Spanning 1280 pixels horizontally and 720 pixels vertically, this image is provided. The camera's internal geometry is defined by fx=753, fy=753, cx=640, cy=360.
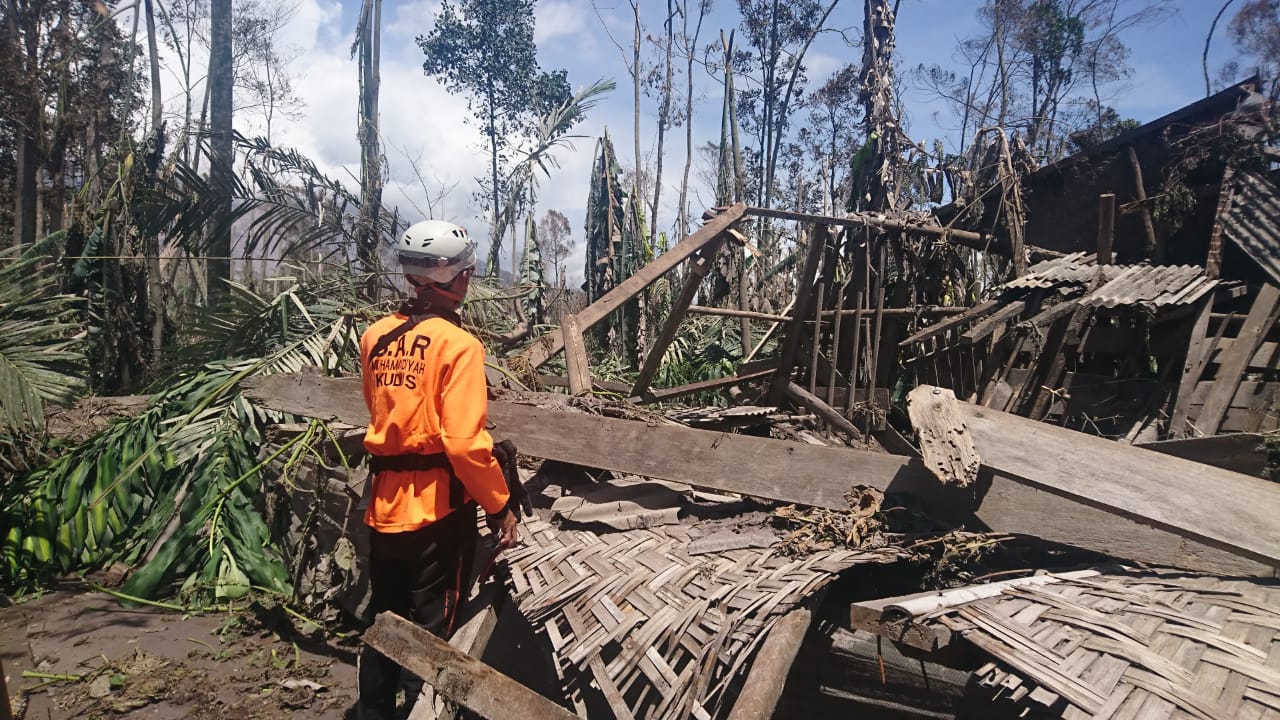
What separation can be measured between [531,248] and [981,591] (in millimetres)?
7290

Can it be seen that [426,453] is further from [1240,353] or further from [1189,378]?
[1240,353]

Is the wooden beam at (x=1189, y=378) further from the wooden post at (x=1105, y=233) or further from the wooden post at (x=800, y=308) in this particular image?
the wooden post at (x=800, y=308)

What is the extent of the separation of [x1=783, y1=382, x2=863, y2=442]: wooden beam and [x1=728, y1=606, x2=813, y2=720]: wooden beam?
2.40 m

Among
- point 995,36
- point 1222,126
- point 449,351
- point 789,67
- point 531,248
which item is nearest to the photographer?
point 449,351

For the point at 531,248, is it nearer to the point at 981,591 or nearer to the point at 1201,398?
the point at 1201,398

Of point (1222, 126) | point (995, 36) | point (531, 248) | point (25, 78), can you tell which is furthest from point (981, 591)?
point (995, 36)

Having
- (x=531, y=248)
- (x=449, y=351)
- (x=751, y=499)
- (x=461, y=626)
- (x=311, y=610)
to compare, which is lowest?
(x=311, y=610)

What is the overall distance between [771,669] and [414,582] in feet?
4.32

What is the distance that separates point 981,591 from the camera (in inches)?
86.6

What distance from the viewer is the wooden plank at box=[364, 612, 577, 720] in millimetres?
2037

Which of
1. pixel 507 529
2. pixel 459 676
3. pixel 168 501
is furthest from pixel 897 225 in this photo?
pixel 168 501

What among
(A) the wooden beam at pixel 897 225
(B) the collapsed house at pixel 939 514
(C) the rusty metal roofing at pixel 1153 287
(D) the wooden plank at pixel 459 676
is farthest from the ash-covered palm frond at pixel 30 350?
(C) the rusty metal roofing at pixel 1153 287

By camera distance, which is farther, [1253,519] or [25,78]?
[25,78]

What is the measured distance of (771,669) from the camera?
203 cm
